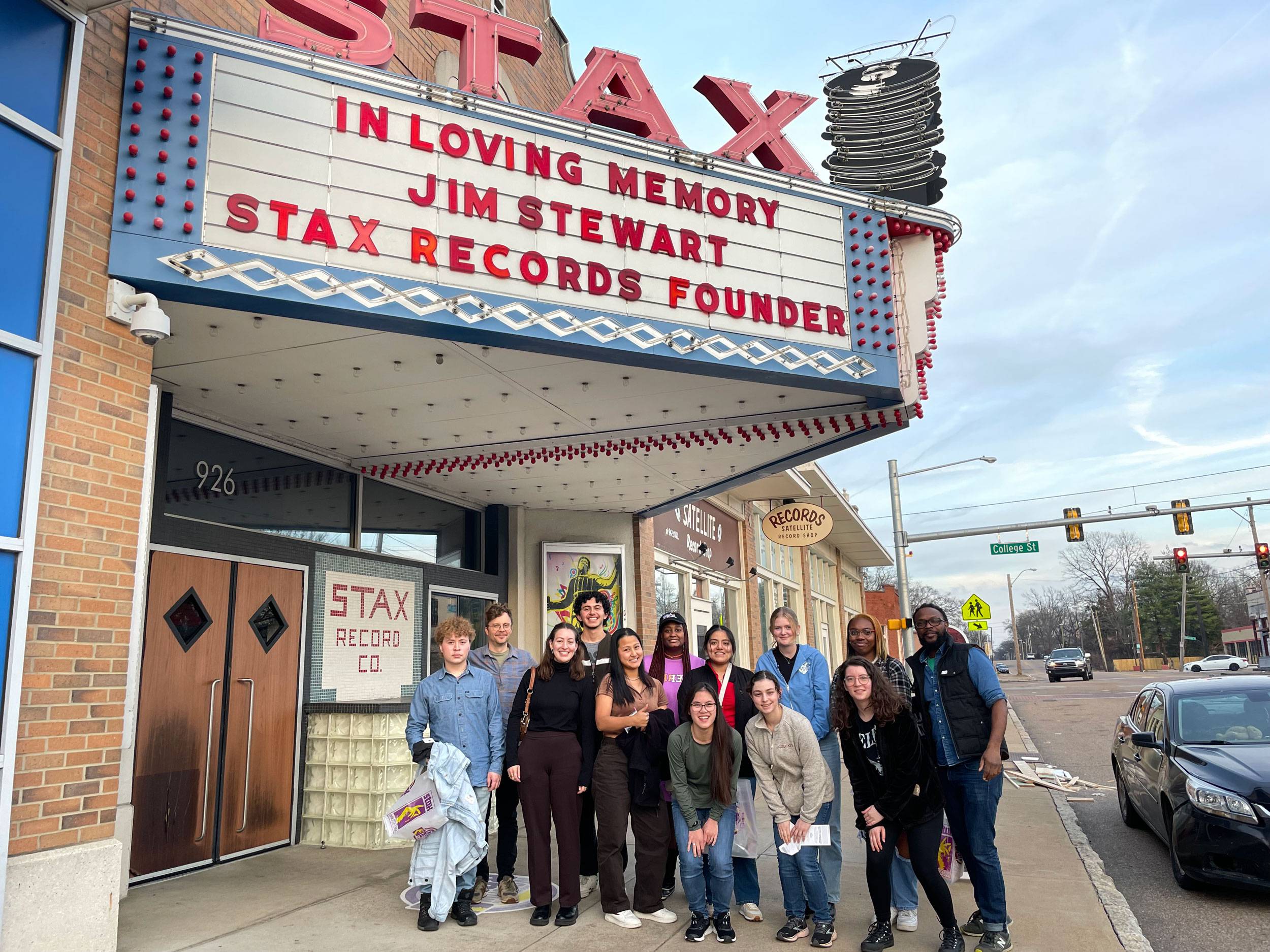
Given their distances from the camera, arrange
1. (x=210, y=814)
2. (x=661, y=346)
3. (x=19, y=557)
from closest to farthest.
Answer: (x=19, y=557) < (x=661, y=346) < (x=210, y=814)

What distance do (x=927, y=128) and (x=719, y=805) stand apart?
713cm

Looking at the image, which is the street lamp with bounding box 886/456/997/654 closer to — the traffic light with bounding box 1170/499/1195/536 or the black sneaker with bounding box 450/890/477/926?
the traffic light with bounding box 1170/499/1195/536

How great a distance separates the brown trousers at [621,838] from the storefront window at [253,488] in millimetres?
4266

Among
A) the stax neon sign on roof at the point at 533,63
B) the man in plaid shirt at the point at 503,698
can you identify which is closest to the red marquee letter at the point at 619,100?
the stax neon sign on roof at the point at 533,63

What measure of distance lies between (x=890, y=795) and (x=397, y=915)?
3.26 metres

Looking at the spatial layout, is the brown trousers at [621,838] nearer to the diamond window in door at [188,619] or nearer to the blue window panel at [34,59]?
the diamond window in door at [188,619]

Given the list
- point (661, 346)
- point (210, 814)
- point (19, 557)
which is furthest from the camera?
point (210, 814)

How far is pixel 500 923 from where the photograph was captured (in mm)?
5598

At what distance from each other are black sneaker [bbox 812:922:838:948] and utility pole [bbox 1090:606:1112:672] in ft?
267

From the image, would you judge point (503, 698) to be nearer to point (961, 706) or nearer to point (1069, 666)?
point (961, 706)

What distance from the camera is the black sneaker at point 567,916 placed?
552cm

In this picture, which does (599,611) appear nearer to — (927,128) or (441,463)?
(441,463)

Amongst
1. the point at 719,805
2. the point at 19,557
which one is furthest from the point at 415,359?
the point at 719,805

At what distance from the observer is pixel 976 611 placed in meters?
20.1
